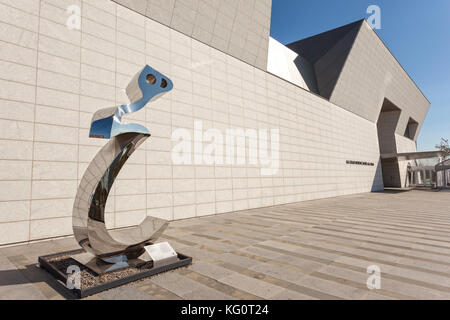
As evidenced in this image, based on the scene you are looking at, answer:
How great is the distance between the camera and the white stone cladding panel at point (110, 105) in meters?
6.54

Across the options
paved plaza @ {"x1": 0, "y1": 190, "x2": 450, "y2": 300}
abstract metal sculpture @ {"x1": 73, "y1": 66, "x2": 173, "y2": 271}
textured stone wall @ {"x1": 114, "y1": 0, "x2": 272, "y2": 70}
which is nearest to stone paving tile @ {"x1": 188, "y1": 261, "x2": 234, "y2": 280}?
paved plaza @ {"x1": 0, "y1": 190, "x2": 450, "y2": 300}

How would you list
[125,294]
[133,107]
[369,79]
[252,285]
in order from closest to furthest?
[125,294], [252,285], [133,107], [369,79]

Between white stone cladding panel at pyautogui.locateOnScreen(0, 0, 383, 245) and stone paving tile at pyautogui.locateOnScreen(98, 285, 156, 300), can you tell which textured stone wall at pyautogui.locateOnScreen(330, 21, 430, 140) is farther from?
stone paving tile at pyautogui.locateOnScreen(98, 285, 156, 300)

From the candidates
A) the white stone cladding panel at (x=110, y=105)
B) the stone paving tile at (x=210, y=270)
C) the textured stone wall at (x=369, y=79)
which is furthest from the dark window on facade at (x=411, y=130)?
the stone paving tile at (x=210, y=270)

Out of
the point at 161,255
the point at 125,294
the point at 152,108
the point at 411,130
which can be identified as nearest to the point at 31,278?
the point at 125,294

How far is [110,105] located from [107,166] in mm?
5037

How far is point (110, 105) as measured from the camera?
8.33 meters

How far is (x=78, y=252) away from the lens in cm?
506

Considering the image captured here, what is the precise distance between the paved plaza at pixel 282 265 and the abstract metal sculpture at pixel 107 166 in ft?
2.70

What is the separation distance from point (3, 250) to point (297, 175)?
1477 cm

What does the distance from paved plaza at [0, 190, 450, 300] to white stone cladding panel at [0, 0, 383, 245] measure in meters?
1.42

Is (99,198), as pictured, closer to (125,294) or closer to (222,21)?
(125,294)

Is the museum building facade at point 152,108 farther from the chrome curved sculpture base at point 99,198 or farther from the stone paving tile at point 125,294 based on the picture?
the stone paving tile at point 125,294
